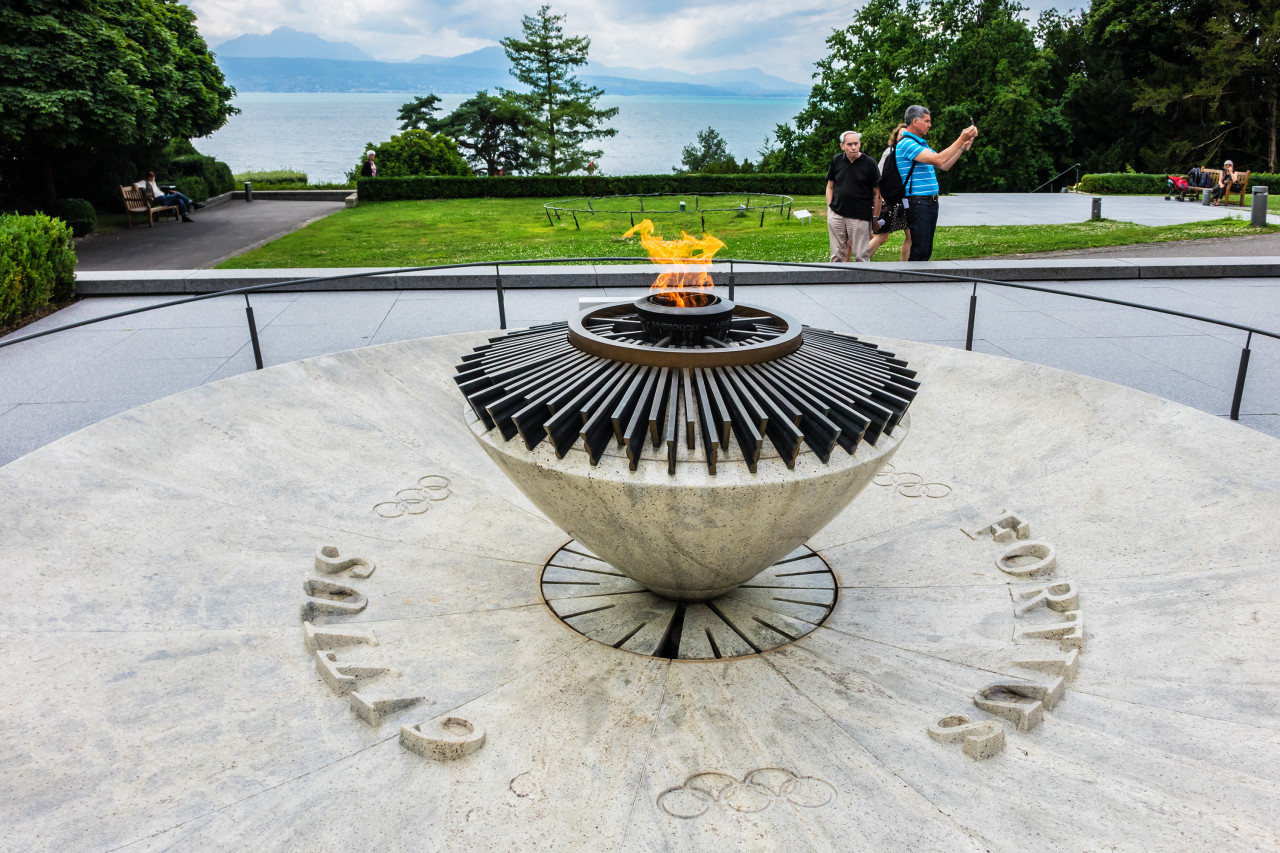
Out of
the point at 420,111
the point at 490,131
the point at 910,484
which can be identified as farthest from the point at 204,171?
the point at 910,484

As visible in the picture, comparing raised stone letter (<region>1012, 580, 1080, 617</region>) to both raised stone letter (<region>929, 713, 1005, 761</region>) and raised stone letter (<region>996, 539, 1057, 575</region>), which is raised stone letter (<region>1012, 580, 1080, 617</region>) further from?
raised stone letter (<region>929, 713, 1005, 761</region>)

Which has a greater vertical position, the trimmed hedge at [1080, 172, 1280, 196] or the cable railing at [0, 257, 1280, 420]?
the trimmed hedge at [1080, 172, 1280, 196]

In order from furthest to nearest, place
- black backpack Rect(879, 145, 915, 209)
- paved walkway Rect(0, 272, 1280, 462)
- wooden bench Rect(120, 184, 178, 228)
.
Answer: wooden bench Rect(120, 184, 178, 228) < black backpack Rect(879, 145, 915, 209) < paved walkway Rect(0, 272, 1280, 462)

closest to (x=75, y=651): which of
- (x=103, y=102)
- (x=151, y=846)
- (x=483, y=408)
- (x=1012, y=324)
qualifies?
(x=151, y=846)

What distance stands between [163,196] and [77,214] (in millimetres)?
3318

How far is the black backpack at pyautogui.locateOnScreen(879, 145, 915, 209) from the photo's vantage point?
10156mm

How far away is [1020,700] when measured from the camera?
3291 mm

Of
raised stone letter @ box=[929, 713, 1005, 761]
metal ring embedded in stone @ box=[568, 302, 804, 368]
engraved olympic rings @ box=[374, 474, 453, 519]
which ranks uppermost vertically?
metal ring embedded in stone @ box=[568, 302, 804, 368]

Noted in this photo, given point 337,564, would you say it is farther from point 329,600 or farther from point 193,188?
point 193,188

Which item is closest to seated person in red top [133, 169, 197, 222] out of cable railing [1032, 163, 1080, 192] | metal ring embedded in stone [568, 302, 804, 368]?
metal ring embedded in stone [568, 302, 804, 368]

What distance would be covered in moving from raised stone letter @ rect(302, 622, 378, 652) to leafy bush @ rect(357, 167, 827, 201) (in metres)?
29.1

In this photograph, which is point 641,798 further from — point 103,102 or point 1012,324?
point 103,102

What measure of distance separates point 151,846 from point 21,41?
2031 cm

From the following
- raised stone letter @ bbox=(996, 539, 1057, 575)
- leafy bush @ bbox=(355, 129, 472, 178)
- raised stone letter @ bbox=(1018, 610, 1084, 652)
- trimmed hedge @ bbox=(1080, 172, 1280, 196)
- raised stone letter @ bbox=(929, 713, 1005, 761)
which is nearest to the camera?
raised stone letter @ bbox=(929, 713, 1005, 761)
